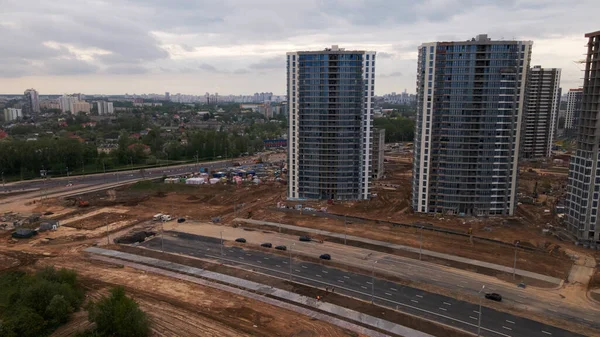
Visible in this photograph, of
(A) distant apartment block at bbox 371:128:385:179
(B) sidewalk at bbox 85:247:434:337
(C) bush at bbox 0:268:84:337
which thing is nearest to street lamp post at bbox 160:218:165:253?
(B) sidewalk at bbox 85:247:434:337

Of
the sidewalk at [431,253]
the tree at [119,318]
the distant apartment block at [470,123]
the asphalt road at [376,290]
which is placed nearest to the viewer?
the tree at [119,318]

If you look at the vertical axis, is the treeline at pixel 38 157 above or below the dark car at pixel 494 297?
above

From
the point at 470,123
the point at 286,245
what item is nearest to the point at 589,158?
the point at 470,123

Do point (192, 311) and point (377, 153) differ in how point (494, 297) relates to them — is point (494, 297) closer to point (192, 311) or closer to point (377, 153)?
point (192, 311)

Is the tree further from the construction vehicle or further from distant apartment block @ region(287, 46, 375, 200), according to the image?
distant apartment block @ region(287, 46, 375, 200)

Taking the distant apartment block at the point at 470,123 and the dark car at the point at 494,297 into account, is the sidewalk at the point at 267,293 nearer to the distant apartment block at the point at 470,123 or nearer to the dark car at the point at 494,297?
the dark car at the point at 494,297

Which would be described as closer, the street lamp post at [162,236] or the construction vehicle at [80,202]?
the street lamp post at [162,236]

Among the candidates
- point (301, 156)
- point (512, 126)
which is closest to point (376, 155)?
point (301, 156)

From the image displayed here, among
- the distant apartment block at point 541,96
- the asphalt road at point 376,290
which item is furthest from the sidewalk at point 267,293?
the distant apartment block at point 541,96
